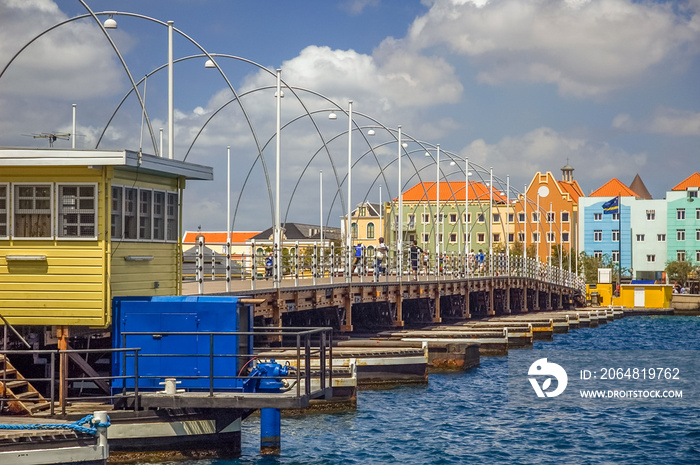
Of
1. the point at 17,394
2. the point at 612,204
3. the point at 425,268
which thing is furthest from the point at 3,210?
the point at 612,204

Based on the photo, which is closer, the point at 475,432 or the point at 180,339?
the point at 180,339

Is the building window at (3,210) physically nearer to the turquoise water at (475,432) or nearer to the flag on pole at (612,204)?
the turquoise water at (475,432)

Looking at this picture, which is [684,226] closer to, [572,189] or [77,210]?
[572,189]

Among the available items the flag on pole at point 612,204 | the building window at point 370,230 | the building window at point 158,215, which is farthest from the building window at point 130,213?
the building window at point 370,230

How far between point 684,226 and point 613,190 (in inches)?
640

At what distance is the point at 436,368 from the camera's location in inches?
1743

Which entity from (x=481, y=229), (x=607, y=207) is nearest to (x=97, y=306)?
(x=607, y=207)

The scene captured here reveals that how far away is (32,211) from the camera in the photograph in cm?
2158

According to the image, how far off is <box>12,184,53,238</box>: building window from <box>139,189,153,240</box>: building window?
82.2 inches

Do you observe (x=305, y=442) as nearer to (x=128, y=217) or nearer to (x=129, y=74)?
(x=128, y=217)

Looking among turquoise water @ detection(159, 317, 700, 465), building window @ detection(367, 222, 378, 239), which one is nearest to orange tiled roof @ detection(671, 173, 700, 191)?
building window @ detection(367, 222, 378, 239)

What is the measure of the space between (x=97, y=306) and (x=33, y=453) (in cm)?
531

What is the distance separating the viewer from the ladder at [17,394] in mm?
19344

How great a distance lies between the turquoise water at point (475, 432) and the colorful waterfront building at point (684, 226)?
10291 centimetres
